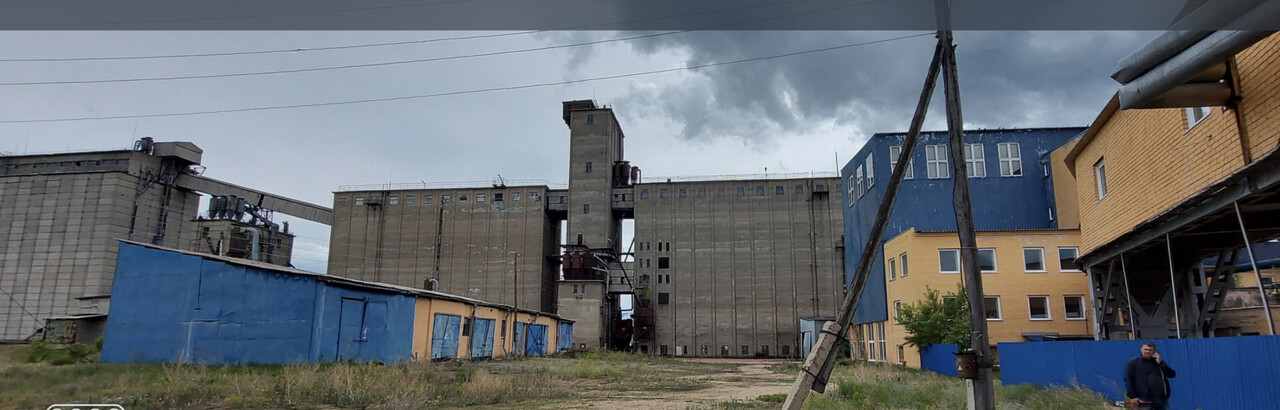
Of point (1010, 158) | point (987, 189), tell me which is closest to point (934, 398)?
point (987, 189)

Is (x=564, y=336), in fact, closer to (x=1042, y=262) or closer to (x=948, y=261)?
(x=948, y=261)

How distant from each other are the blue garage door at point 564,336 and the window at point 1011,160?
31.0 m

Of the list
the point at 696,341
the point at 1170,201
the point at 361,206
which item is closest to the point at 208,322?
the point at 1170,201

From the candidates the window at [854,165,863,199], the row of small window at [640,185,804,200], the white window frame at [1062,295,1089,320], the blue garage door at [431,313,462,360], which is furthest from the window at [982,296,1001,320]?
the row of small window at [640,185,804,200]

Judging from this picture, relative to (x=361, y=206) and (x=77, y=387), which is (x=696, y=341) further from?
(x=77, y=387)

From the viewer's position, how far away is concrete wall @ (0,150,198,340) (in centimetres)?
5147

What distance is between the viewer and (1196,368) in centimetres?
941

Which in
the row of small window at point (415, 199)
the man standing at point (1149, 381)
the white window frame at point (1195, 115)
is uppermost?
the row of small window at point (415, 199)

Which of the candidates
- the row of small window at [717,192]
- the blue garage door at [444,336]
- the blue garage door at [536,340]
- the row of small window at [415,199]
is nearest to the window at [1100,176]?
the blue garage door at [444,336]

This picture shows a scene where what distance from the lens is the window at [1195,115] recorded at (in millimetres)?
10453

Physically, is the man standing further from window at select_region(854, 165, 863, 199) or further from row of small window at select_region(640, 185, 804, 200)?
row of small window at select_region(640, 185, 804, 200)

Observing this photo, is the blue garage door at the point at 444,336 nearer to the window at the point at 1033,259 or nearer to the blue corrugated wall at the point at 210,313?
the blue corrugated wall at the point at 210,313

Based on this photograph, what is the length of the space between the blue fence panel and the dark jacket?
12.9 meters

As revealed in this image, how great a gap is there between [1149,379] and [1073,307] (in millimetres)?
19410
